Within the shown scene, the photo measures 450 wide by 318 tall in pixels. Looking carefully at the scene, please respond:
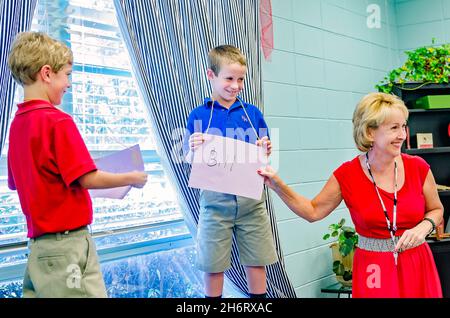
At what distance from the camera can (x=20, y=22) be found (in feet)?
5.44

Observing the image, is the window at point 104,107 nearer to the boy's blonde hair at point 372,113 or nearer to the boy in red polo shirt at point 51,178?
the boy in red polo shirt at point 51,178

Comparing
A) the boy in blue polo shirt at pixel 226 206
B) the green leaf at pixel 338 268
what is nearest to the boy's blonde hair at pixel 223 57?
the boy in blue polo shirt at pixel 226 206

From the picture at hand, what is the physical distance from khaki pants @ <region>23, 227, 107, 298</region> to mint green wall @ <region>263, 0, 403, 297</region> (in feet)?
5.19

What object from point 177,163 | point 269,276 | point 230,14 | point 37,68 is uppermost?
point 230,14

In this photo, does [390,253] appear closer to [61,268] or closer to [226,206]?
[226,206]

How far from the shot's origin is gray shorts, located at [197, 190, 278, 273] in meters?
1.81

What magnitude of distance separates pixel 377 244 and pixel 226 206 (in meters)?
0.61

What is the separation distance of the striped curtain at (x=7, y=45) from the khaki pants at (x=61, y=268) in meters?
0.55

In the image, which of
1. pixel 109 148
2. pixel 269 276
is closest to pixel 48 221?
pixel 109 148

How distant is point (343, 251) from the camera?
2787 millimetres

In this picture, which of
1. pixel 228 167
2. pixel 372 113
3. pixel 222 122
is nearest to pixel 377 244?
pixel 372 113

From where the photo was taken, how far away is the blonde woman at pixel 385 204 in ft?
4.44
